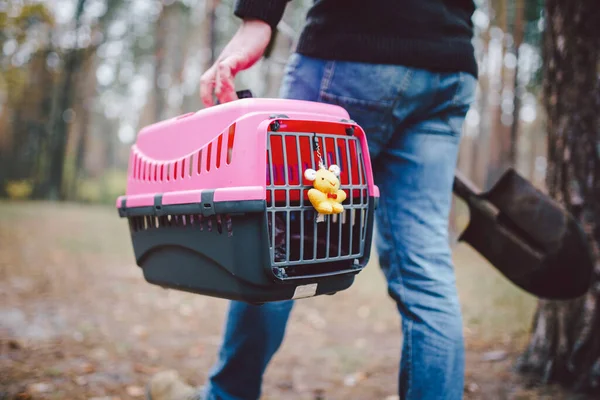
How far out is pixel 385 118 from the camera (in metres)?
1.07

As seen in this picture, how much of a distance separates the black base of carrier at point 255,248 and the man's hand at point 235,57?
11.0 inches

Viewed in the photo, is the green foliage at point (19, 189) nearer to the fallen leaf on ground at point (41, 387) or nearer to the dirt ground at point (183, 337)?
the dirt ground at point (183, 337)

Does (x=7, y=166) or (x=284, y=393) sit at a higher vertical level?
(x=284, y=393)

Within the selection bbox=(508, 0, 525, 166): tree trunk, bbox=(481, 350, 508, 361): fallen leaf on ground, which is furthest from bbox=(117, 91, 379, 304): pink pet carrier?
bbox=(508, 0, 525, 166): tree trunk

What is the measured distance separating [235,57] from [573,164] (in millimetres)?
1401

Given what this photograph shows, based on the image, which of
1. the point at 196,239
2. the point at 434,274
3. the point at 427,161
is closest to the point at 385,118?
the point at 427,161

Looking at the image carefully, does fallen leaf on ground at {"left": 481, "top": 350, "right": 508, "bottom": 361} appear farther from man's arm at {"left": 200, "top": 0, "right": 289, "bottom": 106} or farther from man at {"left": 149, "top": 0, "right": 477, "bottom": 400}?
man's arm at {"left": 200, "top": 0, "right": 289, "bottom": 106}

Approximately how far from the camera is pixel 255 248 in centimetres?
84

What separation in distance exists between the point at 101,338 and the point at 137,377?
639 millimetres

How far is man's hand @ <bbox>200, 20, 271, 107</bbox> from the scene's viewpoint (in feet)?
3.36

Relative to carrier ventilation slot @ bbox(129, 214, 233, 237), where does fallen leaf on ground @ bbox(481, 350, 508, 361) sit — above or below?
below

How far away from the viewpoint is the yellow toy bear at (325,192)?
0.87 meters

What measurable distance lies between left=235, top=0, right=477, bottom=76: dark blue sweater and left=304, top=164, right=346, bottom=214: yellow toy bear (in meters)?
0.32

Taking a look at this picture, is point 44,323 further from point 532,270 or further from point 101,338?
point 532,270
